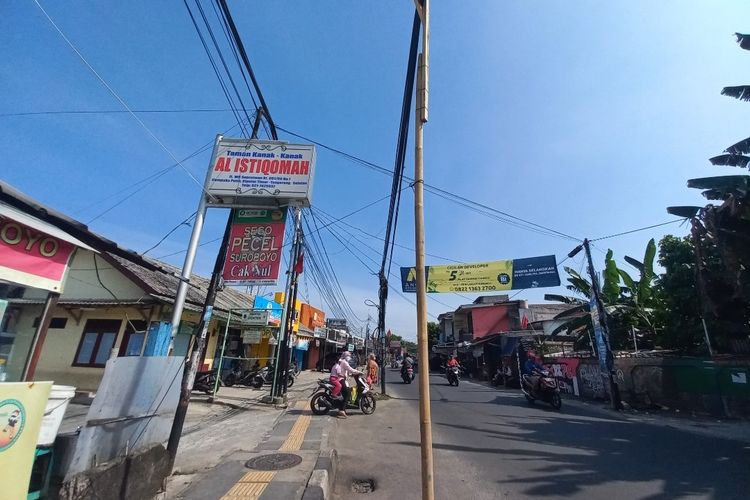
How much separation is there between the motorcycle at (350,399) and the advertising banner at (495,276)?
17.2 ft

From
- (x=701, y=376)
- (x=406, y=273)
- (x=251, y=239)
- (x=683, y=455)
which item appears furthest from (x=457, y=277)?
(x=251, y=239)

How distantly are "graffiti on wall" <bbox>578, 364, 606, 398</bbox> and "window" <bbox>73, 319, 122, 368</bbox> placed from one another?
17829mm

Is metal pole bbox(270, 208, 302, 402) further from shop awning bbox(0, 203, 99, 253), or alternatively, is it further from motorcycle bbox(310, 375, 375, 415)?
shop awning bbox(0, 203, 99, 253)

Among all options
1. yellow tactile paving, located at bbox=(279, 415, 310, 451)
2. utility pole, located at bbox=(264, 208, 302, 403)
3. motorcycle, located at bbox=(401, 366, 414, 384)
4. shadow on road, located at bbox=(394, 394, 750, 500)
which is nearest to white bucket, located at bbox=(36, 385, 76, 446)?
yellow tactile paving, located at bbox=(279, 415, 310, 451)

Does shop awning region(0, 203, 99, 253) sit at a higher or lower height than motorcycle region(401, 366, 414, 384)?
higher

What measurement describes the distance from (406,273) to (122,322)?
1130cm

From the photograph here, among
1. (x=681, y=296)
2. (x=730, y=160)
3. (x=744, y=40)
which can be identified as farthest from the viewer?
(x=681, y=296)

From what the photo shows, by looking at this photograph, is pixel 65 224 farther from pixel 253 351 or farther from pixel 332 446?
pixel 253 351

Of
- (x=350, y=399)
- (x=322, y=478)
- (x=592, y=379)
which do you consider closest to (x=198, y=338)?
(x=322, y=478)

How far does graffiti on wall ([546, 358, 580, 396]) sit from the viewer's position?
16234mm

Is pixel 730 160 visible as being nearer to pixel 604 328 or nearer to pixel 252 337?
pixel 604 328

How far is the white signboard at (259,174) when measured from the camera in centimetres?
677

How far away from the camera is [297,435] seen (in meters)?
7.06

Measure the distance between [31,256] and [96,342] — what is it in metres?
10.1
